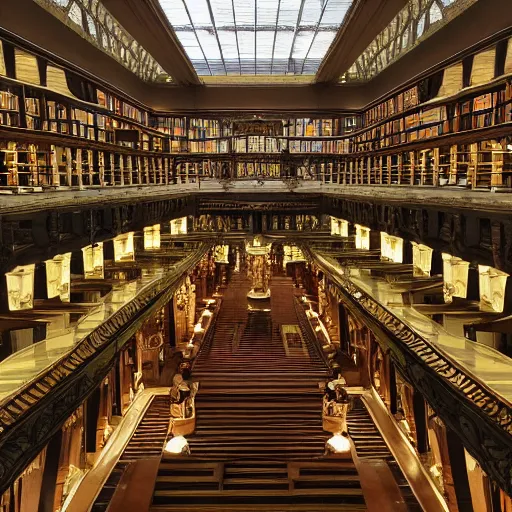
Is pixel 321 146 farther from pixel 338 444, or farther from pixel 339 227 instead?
pixel 338 444

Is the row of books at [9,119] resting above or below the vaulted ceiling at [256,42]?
below

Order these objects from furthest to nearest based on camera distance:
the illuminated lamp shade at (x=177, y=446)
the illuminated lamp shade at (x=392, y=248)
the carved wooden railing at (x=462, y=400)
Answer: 1. the illuminated lamp shade at (x=392, y=248)
2. the illuminated lamp shade at (x=177, y=446)
3. the carved wooden railing at (x=462, y=400)

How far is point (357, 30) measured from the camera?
9875 mm

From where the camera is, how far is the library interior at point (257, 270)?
2846 millimetres

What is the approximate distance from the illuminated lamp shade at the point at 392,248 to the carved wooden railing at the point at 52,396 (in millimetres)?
2975

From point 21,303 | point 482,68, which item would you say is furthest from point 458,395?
point 482,68

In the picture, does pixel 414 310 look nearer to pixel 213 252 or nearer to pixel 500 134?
pixel 500 134

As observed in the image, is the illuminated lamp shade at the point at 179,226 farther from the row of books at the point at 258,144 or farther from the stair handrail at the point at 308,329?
the row of books at the point at 258,144

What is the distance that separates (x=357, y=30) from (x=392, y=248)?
17.6 ft

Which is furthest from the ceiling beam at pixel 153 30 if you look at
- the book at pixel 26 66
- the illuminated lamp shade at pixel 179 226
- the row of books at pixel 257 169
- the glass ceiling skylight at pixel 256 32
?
the illuminated lamp shade at pixel 179 226

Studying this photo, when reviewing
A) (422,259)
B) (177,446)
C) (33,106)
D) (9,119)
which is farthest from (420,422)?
(33,106)

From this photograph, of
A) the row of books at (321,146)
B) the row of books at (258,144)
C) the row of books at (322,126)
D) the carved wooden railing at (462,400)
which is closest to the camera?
the carved wooden railing at (462,400)

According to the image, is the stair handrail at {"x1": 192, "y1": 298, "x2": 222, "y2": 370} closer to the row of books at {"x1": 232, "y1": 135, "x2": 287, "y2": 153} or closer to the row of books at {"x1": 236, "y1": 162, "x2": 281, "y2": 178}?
the row of books at {"x1": 236, "y1": 162, "x2": 281, "y2": 178}

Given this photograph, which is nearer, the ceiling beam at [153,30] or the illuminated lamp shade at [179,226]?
the ceiling beam at [153,30]
